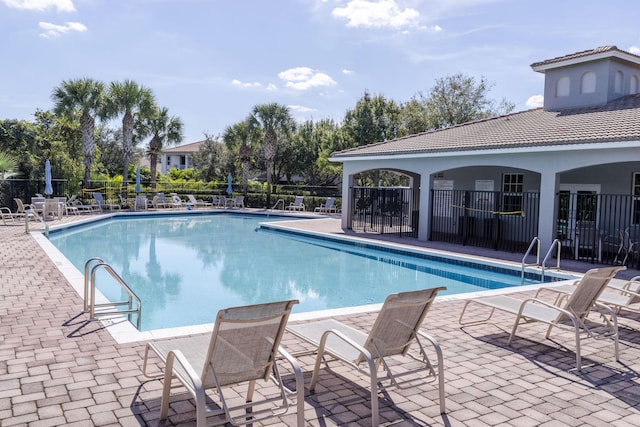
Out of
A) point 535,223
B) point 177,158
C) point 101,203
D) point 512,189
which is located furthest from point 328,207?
point 177,158

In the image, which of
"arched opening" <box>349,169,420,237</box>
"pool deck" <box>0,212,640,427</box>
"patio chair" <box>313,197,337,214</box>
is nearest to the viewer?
"pool deck" <box>0,212,640,427</box>

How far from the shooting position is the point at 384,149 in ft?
61.2

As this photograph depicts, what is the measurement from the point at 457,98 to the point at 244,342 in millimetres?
36379

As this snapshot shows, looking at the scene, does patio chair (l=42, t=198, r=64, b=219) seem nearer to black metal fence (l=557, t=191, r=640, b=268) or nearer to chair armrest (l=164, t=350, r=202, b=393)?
black metal fence (l=557, t=191, r=640, b=268)

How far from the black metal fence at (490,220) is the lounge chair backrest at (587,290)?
367 inches

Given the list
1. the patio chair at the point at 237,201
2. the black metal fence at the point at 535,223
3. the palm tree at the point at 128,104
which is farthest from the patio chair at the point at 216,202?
the black metal fence at the point at 535,223

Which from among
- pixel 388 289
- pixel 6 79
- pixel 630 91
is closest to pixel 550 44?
pixel 630 91

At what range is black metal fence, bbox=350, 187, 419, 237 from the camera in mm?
18672

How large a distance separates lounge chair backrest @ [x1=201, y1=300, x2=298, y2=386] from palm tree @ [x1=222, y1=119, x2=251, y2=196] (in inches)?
1144

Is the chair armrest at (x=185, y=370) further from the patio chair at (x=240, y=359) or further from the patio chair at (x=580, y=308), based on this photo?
the patio chair at (x=580, y=308)

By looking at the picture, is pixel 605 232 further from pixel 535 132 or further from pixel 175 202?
pixel 175 202

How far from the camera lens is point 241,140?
33.0 meters

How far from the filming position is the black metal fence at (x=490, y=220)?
15516 millimetres

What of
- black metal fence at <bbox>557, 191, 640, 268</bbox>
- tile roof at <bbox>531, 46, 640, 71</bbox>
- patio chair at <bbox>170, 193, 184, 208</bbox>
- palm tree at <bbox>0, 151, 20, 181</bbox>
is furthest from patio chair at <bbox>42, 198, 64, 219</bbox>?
tile roof at <bbox>531, 46, 640, 71</bbox>
